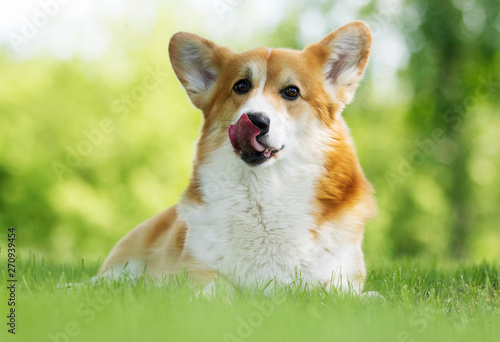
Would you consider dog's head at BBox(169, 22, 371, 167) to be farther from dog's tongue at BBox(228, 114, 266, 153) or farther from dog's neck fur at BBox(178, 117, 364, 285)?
dog's neck fur at BBox(178, 117, 364, 285)

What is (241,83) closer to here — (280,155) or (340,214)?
(280,155)

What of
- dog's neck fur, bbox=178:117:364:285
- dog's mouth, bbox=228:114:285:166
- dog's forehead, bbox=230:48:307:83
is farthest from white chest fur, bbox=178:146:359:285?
dog's forehead, bbox=230:48:307:83

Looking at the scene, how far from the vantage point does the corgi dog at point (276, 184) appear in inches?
120

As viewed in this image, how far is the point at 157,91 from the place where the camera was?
12.1 metres

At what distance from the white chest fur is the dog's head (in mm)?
132

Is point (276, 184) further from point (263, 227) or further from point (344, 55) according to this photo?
point (344, 55)

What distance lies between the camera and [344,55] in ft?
11.5

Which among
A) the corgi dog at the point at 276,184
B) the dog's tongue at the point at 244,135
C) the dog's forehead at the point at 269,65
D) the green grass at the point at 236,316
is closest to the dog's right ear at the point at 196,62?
the corgi dog at the point at 276,184

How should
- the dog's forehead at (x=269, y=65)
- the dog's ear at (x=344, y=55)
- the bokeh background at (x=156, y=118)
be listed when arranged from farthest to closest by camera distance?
the bokeh background at (x=156, y=118) → the dog's ear at (x=344, y=55) → the dog's forehead at (x=269, y=65)

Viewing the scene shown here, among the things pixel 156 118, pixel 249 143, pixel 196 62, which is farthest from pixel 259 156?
pixel 156 118

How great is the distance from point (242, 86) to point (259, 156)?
18.3 inches

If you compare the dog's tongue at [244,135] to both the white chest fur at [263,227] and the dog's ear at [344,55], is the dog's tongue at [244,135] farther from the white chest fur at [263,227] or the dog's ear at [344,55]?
the dog's ear at [344,55]

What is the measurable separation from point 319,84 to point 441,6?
8.17 metres

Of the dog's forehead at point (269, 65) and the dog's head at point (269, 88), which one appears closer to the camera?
the dog's head at point (269, 88)
